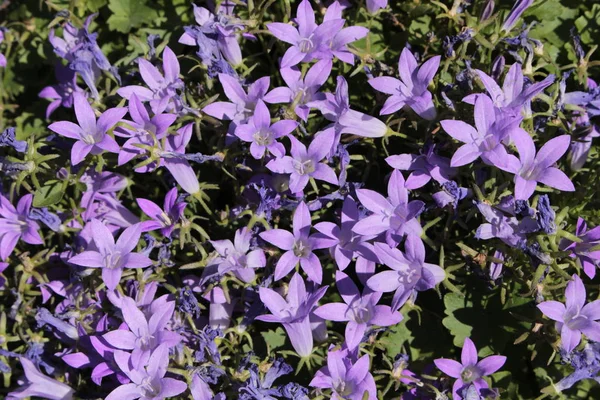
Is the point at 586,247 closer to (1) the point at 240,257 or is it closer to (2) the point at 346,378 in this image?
(2) the point at 346,378

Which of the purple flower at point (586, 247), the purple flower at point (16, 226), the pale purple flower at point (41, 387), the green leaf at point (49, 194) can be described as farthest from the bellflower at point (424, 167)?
the pale purple flower at point (41, 387)

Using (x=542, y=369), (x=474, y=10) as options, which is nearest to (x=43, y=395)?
(x=542, y=369)

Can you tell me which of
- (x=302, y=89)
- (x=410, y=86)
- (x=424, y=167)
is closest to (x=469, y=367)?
(x=424, y=167)

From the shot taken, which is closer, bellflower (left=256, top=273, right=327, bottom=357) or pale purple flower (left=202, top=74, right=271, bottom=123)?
bellflower (left=256, top=273, right=327, bottom=357)

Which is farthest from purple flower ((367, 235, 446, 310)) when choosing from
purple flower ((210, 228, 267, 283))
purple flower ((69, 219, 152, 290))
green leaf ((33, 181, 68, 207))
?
green leaf ((33, 181, 68, 207))

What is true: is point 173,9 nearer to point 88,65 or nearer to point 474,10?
point 88,65

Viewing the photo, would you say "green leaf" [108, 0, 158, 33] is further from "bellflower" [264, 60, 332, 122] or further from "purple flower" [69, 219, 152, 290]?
"purple flower" [69, 219, 152, 290]
